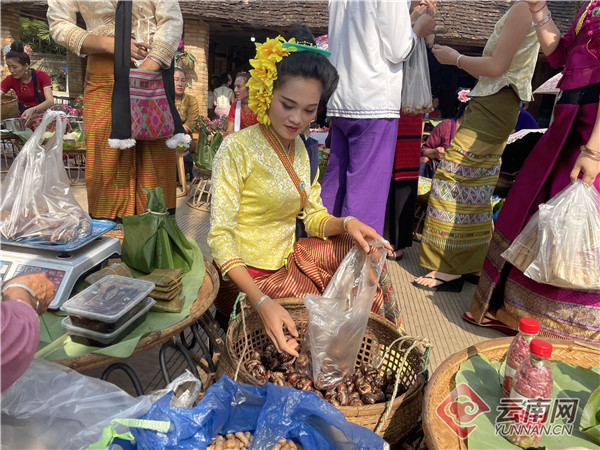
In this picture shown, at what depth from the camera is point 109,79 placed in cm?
270

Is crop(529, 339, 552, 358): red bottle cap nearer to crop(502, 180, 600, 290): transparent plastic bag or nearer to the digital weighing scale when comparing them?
crop(502, 180, 600, 290): transparent plastic bag

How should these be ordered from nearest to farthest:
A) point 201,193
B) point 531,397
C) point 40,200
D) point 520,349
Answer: point 531,397
point 520,349
point 40,200
point 201,193

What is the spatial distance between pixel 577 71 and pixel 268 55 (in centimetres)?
172

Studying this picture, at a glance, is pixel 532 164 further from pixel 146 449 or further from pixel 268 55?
pixel 146 449

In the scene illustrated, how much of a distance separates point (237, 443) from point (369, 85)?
232 cm

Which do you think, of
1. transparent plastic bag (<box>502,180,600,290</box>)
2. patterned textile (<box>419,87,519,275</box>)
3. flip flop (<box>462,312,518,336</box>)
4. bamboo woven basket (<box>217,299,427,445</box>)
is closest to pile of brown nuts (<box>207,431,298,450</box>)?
bamboo woven basket (<box>217,299,427,445</box>)

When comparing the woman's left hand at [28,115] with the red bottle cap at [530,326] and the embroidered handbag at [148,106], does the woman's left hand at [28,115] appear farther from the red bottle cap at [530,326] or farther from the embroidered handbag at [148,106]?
the red bottle cap at [530,326]

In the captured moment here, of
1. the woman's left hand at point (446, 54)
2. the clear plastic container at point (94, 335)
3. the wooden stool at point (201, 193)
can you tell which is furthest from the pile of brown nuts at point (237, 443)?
the wooden stool at point (201, 193)

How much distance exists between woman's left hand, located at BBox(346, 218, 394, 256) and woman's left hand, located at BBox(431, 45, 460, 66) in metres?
1.78

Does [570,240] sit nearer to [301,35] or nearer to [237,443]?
[301,35]

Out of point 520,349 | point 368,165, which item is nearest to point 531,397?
point 520,349

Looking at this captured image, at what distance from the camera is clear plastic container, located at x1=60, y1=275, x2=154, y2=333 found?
1348 millimetres

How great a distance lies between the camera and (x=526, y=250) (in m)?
2.29

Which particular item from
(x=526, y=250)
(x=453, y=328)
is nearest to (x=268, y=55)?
(x=526, y=250)
